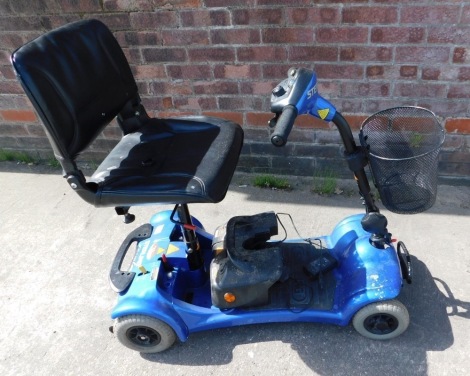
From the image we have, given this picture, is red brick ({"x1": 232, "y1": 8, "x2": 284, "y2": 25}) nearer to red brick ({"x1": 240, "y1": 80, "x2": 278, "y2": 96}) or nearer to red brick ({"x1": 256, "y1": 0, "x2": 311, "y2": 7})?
red brick ({"x1": 256, "y1": 0, "x2": 311, "y2": 7})

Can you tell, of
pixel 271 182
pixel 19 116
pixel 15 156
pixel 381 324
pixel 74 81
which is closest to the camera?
pixel 74 81

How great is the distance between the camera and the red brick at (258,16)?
2459 mm

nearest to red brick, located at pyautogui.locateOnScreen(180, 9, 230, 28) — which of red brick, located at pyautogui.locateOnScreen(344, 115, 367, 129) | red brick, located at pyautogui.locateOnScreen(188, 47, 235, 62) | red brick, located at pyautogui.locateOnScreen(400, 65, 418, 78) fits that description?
red brick, located at pyautogui.locateOnScreen(188, 47, 235, 62)

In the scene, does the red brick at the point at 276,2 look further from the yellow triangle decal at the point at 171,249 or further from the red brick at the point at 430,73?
the yellow triangle decal at the point at 171,249

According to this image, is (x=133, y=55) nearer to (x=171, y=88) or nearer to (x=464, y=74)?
(x=171, y=88)

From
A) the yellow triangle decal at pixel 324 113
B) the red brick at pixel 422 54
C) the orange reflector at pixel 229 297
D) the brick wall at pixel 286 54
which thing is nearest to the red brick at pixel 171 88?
the brick wall at pixel 286 54

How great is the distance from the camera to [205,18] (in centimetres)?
256

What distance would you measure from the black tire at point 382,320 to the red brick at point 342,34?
1.50m

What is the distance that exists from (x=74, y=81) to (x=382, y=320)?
1731 mm

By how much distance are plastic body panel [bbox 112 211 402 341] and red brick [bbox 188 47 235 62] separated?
128 centimetres

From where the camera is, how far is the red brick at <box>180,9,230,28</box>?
2529 mm

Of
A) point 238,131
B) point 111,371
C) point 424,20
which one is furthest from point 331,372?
point 424,20

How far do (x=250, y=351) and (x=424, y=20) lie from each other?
1.99 meters

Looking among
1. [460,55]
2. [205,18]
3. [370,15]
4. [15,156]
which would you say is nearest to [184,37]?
[205,18]
